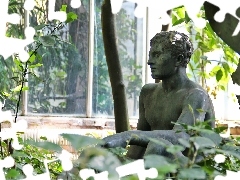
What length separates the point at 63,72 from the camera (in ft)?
15.1

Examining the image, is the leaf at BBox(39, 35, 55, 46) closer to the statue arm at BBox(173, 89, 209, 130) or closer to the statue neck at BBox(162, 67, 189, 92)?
the statue arm at BBox(173, 89, 209, 130)

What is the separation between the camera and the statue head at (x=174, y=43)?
177 cm

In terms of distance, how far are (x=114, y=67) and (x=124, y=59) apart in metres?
2.54

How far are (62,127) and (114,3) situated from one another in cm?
358

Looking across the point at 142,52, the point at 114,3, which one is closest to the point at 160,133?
the point at 114,3

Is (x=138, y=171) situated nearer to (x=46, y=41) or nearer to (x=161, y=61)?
(x=46, y=41)

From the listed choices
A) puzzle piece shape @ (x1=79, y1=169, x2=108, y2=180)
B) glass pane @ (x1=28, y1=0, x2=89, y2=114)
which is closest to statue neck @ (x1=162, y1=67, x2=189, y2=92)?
puzzle piece shape @ (x1=79, y1=169, x2=108, y2=180)

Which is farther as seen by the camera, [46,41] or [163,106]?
[163,106]

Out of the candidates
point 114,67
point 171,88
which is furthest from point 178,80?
point 114,67

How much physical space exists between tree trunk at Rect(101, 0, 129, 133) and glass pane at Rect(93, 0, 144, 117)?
2.43m

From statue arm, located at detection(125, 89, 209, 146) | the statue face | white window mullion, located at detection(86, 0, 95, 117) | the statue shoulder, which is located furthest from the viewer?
white window mullion, located at detection(86, 0, 95, 117)

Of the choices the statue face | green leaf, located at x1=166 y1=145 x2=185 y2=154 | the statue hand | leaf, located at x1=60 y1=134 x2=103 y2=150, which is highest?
the statue face

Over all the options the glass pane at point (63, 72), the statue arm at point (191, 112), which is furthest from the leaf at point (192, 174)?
the glass pane at point (63, 72)

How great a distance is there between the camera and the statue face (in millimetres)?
1771
